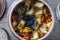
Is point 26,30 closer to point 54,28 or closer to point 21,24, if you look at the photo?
point 21,24

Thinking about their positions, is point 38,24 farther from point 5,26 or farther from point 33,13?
point 5,26

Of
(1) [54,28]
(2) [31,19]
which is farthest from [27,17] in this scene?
(1) [54,28]

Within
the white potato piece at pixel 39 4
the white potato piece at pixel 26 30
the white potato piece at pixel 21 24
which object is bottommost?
the white potato piece at pixel 26 30

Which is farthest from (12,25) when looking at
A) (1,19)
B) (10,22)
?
(1,19)

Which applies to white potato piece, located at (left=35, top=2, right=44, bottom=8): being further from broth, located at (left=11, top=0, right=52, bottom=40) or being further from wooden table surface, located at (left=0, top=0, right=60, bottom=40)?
wooden table surface, located at (left=0, top=0, right=60, bottom=40)

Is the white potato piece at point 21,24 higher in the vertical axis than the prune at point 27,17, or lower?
lower

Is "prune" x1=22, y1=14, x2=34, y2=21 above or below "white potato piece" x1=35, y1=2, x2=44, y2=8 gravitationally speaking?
below

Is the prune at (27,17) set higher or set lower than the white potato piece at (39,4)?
lower

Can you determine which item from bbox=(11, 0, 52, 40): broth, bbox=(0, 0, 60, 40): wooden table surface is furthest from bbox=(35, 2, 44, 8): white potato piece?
bbox=(0, 0, 60, 40): wooden table surface

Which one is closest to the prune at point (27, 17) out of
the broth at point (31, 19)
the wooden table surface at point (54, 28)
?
the broth at point (31, 19)

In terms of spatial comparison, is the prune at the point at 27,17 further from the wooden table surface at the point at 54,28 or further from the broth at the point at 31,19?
the wooden table surface at the point at 54,28

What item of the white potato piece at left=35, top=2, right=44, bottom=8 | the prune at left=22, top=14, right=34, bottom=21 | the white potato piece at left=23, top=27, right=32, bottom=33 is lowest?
the white potato piece at left=23, top=27, right=32, bottom=33

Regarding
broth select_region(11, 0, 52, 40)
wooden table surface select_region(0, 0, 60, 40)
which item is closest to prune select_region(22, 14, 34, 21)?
broth select_region(11, 0, 52, 40)
